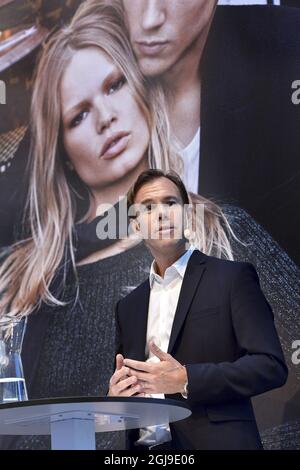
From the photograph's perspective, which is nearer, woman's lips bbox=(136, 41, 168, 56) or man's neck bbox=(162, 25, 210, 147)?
man's neck bbox=(162, 25, 210, 147)

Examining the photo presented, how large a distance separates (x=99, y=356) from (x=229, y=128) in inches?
46.4

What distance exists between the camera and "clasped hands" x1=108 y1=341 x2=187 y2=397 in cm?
223

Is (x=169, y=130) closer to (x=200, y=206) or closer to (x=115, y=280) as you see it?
(x=200, y=206)

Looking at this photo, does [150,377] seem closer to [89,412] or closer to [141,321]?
[89,412]

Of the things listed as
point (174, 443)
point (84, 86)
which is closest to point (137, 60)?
point (84, 86)

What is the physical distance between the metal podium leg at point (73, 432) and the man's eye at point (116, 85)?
2236 mm

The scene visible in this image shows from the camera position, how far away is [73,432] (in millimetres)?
2115

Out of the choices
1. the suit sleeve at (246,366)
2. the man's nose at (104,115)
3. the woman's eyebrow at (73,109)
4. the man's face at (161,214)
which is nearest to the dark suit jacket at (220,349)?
the suit sleeve at (246,366)

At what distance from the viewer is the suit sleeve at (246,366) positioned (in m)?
2.34

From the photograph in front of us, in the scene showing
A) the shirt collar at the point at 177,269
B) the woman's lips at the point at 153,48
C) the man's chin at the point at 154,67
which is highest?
the woman's lips at the point at 153,48

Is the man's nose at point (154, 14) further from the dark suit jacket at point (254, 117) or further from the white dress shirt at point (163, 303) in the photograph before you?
the white dress shirt at point (163, 303)

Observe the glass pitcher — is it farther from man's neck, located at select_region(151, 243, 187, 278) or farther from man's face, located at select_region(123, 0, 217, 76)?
man's face, located at select_region(123, 0, 217, 76)

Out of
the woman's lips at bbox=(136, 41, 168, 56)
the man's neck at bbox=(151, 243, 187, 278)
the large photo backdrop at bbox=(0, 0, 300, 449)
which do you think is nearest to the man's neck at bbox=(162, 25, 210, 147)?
the large photo backdrop at bbox=(0, 0, 300, 449)

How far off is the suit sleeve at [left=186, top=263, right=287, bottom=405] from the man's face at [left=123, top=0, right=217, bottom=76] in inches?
70.8
